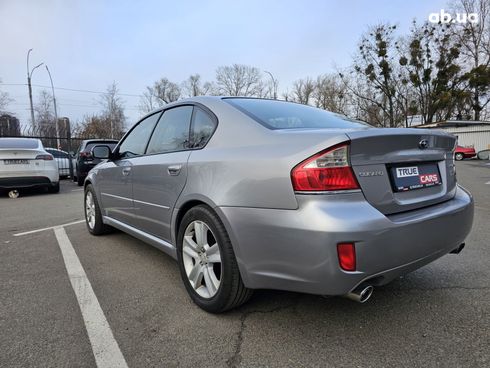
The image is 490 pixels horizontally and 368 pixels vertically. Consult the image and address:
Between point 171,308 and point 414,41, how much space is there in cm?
4133

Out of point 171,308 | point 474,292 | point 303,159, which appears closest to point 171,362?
point 171,308

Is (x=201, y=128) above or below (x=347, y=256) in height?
above

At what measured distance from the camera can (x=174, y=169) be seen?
9.29ft

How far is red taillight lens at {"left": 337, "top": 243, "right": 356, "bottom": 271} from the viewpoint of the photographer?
5.98 feet

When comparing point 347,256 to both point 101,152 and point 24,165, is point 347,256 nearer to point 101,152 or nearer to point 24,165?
point 101,152

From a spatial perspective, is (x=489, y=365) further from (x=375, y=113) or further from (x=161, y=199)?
(x=375, y=113)

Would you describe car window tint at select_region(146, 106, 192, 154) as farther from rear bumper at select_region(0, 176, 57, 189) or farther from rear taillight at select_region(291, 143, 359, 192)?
rear bumper at select_region(0, 176, 57, 189)

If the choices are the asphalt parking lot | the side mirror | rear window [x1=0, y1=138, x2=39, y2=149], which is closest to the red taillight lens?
the asphalt parking lot

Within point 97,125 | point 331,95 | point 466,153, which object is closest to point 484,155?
point 466,153

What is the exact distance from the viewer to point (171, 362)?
6.61 feet

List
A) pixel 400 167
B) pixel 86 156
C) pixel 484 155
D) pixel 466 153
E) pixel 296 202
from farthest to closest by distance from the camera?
pixel 466 153 < pixel 484 155 < pixel 86 156 < pixel 400 167 < pixel 296 202

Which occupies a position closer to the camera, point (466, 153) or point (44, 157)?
point (44, 157)

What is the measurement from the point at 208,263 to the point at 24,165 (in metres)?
8.15

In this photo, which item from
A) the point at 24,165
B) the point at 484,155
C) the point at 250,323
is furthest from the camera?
the point at 484,155
